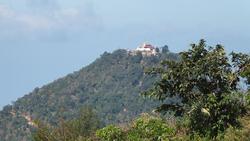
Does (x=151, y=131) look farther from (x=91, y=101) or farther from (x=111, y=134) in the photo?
(x=91, y=101)

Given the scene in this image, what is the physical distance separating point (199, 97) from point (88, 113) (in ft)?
185

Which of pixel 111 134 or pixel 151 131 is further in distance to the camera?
pixel 111 134

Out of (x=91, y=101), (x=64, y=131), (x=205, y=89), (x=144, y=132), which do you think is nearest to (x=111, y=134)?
(x=144, y=132)

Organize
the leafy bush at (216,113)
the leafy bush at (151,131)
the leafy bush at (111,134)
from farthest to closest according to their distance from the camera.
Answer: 1. the leafy bush at (111,134)
2. the leafy bush at (151,131)
3. the leafy bush at (216,113)

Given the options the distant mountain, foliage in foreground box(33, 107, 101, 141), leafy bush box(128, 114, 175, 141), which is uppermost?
the distant mountain

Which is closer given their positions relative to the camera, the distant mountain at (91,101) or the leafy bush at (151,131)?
the leafy bush at (151,131)

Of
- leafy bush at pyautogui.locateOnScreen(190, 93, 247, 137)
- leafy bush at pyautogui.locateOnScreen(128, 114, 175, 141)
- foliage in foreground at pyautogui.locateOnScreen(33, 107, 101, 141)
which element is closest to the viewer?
leafy bush at pyautogui.locateOnScreen(190, 93, 247, 137)

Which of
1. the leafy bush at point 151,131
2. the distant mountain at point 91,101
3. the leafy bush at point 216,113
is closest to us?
the leafy bush at point 216,113

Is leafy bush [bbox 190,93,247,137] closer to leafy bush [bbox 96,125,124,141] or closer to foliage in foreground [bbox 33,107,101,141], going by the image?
leafy bush [bbox 96,125,124,141]

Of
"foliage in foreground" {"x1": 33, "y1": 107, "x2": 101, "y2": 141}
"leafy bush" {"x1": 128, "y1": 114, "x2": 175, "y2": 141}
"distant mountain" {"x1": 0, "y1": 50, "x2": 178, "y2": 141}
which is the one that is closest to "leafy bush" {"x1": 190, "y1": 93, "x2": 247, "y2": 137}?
"leafy bush" {"x1": 128, "y1": 114, "x2": 175, "y2": 141}

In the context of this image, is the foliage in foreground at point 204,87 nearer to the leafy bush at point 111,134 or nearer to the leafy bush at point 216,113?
the leafy bush at point 216,113

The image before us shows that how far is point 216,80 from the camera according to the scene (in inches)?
862

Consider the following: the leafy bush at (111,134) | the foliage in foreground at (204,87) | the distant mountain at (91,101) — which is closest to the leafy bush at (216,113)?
the foliage in foreground at (204,87)

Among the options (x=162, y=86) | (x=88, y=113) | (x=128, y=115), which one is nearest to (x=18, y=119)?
(x=128, y=115)
